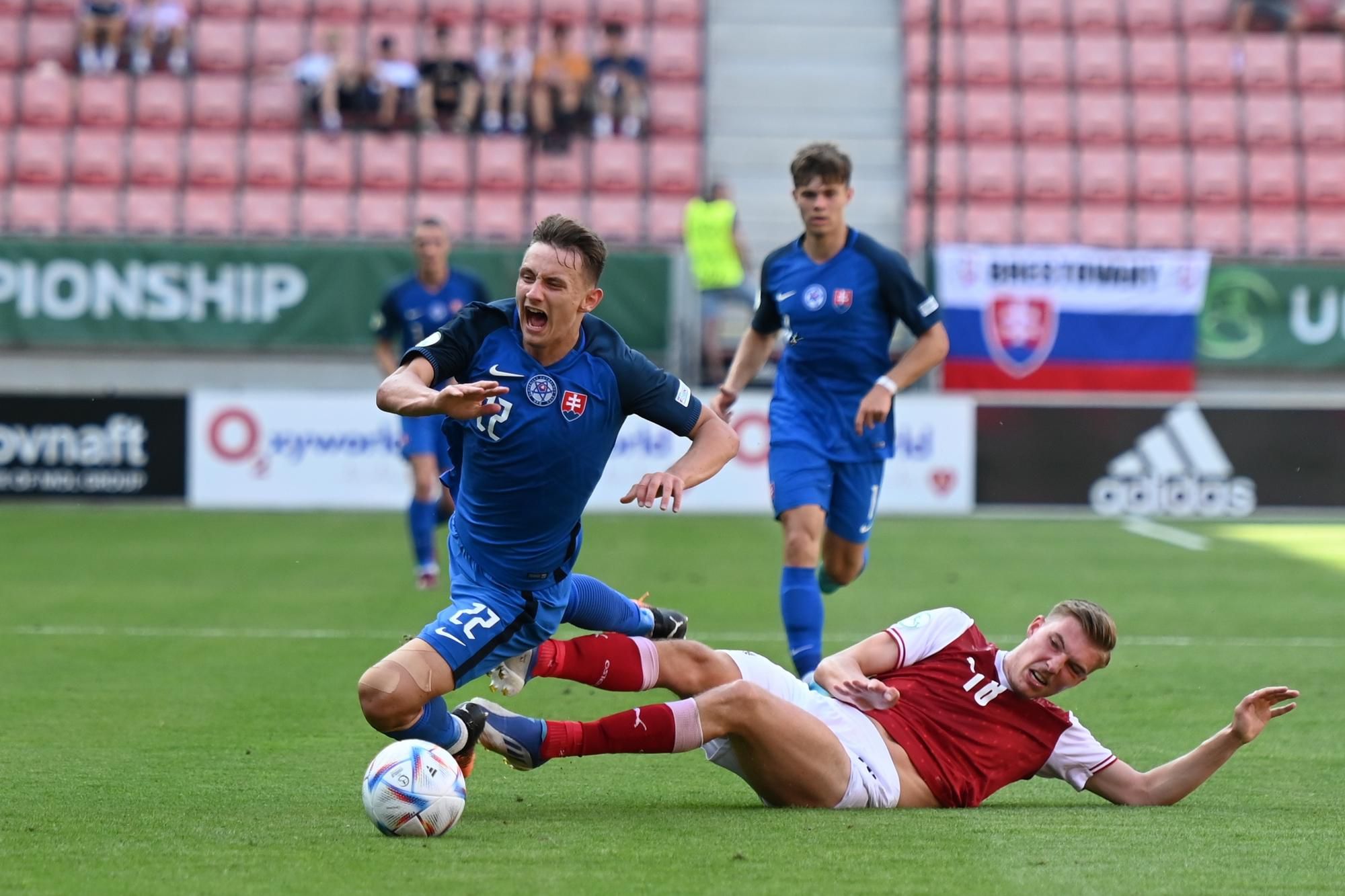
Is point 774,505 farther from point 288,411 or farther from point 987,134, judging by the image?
point 987,134

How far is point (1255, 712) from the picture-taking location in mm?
5246

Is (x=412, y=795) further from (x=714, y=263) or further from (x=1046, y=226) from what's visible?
(x=1046, y=226)

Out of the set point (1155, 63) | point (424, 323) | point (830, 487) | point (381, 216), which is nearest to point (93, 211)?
point (381, 216)

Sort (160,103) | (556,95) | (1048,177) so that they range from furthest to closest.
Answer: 1. (1048,177)
2. (160,103)
3. (556,95)

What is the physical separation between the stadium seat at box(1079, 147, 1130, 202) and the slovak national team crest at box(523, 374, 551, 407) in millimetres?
17952

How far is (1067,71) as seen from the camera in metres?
23.8

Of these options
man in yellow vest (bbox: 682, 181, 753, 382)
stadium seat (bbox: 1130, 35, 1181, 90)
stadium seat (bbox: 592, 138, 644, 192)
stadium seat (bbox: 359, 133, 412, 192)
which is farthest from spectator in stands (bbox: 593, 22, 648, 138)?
stadium seat (bbox: 1130, 35, 1181, 90)

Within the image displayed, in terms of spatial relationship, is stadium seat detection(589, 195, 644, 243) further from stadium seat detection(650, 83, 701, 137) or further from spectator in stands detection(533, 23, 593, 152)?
stadium seat detection(650, 83, 701, 137)

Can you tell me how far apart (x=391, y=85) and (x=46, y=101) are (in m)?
4.14

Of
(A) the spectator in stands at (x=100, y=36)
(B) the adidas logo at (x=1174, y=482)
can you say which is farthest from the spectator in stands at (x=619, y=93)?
(B) the adidas logo at (x=1174, y=482)

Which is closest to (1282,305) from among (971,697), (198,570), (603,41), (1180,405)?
(1180,405)

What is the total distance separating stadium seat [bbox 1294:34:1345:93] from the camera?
23609 millimetres

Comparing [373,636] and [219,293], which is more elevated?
[219,293]

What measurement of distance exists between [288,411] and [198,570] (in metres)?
4.98
